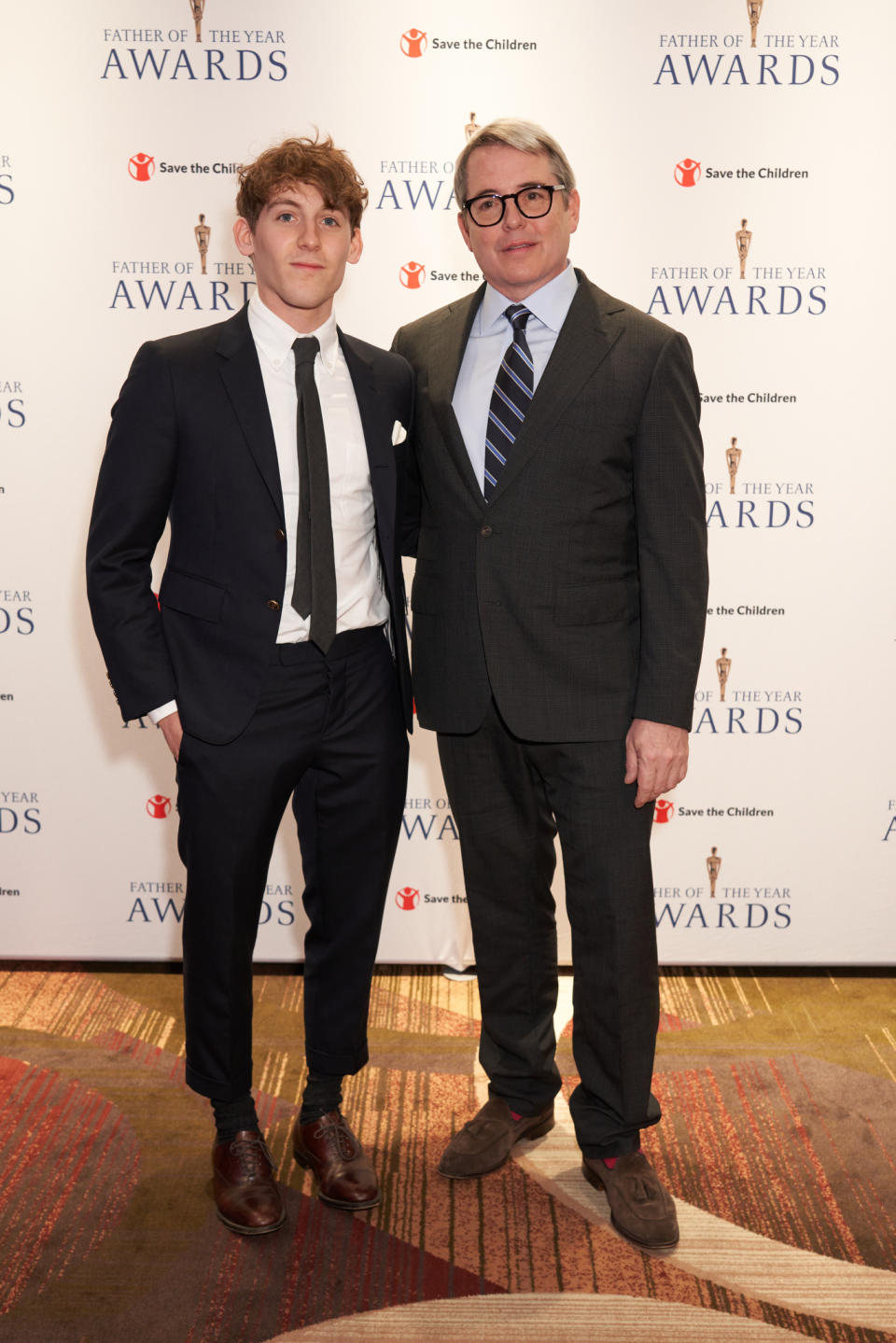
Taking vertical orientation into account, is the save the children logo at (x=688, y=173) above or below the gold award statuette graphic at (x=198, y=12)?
below

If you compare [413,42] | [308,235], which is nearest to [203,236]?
[413,42]

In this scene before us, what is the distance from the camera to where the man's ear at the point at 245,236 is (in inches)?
86.5

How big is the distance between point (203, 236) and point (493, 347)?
3.94ft

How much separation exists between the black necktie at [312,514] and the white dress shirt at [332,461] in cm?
2


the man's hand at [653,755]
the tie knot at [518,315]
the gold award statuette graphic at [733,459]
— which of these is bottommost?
the man's hand at [653,755]

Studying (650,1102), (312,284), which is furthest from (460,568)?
(650,1102)

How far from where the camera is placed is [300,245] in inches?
83.4

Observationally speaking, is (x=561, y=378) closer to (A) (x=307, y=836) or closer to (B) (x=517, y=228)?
(B) (x=517, y=228)

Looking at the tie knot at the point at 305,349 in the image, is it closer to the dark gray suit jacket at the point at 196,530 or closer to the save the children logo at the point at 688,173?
the dark gray suit jacket at the point at 196,530

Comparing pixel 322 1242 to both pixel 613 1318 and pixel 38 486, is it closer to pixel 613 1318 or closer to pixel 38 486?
pixel 613 1318

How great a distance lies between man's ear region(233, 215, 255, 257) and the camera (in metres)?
2.20

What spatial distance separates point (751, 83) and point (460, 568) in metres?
1.65

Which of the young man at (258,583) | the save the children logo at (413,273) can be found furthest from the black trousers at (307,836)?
the save the children logo at (413,273)

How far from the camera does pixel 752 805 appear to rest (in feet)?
11.0
